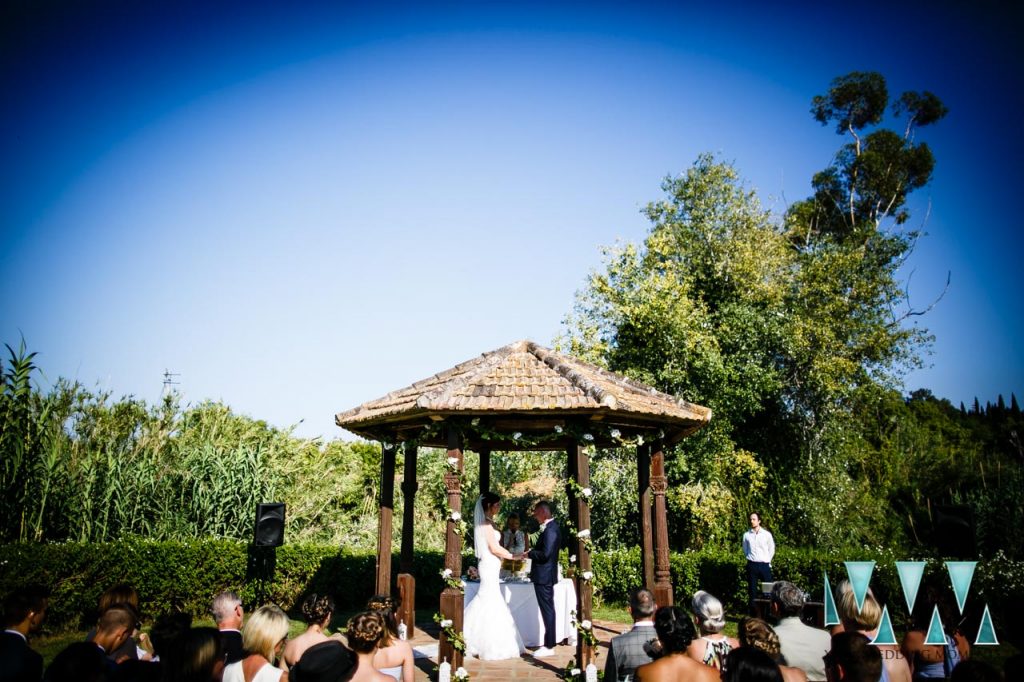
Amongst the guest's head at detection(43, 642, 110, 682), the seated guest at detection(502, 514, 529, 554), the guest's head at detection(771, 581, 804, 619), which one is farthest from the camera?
the seated guest at detection(502, 514, 529, 554)

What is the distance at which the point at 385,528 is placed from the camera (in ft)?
27.2

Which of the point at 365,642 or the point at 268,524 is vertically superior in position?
the point at 268,524

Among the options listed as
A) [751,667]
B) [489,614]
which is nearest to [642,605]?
[751,667]

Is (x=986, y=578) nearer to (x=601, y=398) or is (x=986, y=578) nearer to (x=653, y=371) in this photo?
(x=601, y=398)

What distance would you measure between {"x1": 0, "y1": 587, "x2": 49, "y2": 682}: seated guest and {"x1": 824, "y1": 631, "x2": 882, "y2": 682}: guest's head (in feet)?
15.4

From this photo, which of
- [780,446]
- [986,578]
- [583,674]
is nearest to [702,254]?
[780,446]

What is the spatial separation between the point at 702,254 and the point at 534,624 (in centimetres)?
1732

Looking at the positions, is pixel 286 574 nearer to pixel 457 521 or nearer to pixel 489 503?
pixel 489 503

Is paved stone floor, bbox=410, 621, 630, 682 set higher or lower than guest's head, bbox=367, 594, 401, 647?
lower

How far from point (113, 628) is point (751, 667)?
4.02 meters

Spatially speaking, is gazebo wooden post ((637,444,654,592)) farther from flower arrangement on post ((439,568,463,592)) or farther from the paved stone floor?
flower arrangement on post ((439,568,463,592))

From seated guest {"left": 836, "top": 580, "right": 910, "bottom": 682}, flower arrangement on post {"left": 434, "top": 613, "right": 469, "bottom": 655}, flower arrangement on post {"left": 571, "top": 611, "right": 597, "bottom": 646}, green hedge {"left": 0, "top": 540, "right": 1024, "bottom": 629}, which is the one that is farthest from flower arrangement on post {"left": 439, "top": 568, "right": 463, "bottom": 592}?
green hedge {"left": 0, "top": 540, "right": 1024, "bottom": 629}

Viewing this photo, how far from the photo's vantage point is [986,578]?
8945 mm

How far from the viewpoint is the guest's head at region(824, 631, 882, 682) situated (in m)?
3.11
